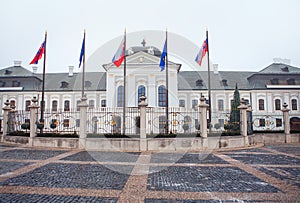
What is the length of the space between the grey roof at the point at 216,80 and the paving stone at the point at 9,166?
35.5 metres

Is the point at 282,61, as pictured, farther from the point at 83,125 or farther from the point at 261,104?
the point at 83,125

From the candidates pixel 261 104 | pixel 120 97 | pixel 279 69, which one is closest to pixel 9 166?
pixel 120 97

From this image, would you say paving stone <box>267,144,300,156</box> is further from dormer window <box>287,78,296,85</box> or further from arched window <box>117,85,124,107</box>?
dormer window <box>287,78,296,85</box>

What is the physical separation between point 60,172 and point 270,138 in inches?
637

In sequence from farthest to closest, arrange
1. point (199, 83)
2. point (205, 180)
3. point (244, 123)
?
point (199, 83)
point (244, 123)
point (205, 180)

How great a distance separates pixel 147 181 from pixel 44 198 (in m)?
2.58

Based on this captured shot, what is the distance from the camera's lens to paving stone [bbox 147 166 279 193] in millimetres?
5492

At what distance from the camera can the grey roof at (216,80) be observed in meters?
41.8

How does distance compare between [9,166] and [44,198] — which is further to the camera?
[9,166]

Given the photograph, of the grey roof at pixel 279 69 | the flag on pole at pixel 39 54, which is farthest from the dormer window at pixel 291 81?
the flag on pole at pixel 39 54

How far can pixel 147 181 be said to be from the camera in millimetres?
6129

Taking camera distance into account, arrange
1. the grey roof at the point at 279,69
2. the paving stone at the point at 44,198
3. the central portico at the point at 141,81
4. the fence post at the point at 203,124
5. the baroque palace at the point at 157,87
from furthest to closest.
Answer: the grey roof at the point at 279,69
the baroque palace at the point at 157,87
the central portico at the point at 141,81
the fence post at the point at 203,124
the paving stone at the point at 44,198

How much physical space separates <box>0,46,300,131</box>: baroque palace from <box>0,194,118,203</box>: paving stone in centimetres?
2845

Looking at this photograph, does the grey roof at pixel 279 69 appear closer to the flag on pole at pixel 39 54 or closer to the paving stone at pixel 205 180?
the flag on pole at pixel 39 54
